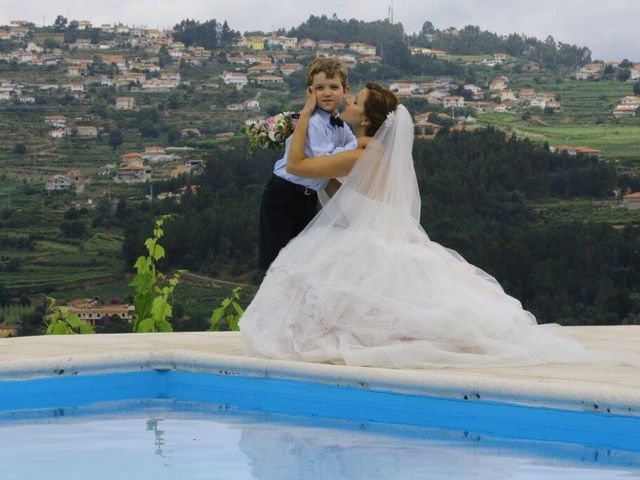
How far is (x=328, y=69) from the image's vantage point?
4.32m

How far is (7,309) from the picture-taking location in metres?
26.5

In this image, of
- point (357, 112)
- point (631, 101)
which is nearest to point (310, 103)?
point (357, 112)

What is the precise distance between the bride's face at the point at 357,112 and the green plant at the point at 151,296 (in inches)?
71.3

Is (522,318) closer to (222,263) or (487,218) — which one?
(222,263)

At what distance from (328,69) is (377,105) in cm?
23

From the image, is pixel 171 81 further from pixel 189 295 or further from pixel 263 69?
pixel 189 295

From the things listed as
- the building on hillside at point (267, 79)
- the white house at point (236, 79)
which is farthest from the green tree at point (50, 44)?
the building on hillside at point (267, 79)

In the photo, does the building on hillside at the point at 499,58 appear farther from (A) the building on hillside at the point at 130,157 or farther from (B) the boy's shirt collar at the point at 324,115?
(B) the boy's shirt collar at the point at 324,115

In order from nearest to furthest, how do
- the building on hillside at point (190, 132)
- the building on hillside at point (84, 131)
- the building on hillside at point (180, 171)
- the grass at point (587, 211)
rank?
the grass at point (587, 211)
the building on hillside at point (180, 171)
the building on hillside at point (190, 132)
the building on hillside at point (84, 131)

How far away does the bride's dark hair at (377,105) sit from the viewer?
4.42 meters

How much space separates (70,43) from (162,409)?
194 feet

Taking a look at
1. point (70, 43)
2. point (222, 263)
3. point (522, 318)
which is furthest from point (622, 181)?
point (70, 43)

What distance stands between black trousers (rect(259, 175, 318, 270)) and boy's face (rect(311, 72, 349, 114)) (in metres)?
0.34

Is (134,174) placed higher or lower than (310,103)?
lower
